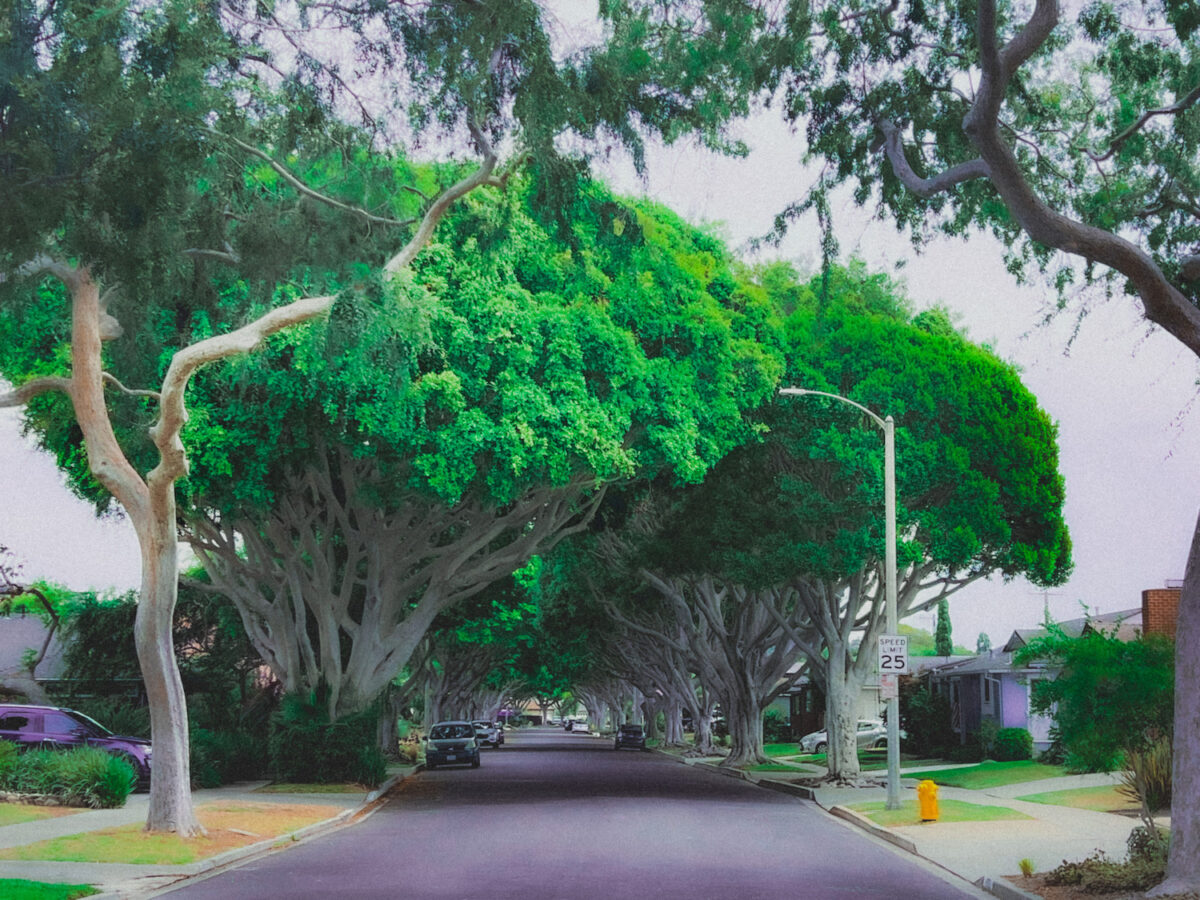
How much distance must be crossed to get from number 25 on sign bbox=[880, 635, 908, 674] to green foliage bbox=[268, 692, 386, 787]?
41.6 feet

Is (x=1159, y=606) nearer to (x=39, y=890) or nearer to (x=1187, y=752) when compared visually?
(x=1187, y=752)

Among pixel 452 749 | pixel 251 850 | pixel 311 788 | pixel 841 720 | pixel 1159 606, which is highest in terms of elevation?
pixel 1159 606

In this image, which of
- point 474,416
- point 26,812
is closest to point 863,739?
point 474,416

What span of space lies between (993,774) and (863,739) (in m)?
25.1

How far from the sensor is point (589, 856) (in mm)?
17297

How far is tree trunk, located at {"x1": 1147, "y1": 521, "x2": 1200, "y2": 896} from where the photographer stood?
484 inches

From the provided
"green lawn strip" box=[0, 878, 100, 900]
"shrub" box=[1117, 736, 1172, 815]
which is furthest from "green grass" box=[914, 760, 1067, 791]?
"green lawn strip" box=[0, 878, 100, 900]

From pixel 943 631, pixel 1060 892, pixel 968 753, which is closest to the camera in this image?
pixel 1060 892

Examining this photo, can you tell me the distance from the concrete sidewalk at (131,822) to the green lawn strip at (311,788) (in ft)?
1.08

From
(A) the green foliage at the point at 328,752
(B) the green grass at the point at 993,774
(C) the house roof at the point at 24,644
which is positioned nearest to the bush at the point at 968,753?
(B) the green grass at the point at 993,774

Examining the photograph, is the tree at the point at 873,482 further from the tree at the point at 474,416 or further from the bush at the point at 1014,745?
the bush at the point at 1014,745

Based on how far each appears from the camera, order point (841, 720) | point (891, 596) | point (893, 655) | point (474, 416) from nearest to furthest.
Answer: point (893, 655), point (474, 416), point (891, 596), point (841, 720)

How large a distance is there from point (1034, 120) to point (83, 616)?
113ft

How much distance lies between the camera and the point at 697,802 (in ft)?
92.2
